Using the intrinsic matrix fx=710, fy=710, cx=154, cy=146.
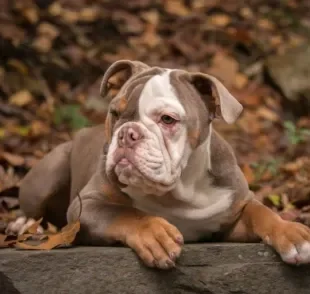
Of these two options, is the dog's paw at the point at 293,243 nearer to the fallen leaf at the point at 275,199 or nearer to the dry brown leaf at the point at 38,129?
the fallen leaf at the point at 275,199

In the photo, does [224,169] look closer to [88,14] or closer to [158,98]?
[158,98]

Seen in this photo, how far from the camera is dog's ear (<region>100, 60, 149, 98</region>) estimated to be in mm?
3441

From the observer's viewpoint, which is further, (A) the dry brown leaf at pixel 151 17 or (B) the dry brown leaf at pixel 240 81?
(A) the dry brown leaf at pixel 151 17

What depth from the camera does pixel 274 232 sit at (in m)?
3.05

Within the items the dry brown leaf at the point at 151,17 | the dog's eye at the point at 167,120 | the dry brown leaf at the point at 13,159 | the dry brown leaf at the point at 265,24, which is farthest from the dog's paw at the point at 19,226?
the dry brown leaf at the point at 265,24

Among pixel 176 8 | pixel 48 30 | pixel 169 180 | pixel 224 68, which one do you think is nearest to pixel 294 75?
pixel 224 68

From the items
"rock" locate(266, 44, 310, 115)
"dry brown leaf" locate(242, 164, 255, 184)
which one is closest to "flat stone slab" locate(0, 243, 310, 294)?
"dry brown leaf" locate(242, 164, 255, 184)

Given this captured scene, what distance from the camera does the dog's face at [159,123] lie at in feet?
9.68

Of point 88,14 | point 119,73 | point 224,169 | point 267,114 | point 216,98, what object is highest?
point 216,98

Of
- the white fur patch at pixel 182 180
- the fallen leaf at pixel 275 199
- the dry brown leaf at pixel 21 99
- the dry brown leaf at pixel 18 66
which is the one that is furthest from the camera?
the dry brown leaf at pixel 18 66

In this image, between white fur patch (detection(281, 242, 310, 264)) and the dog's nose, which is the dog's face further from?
white fur patch (detection(281, 242, 310, 264))

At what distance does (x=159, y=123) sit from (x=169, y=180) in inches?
9.8

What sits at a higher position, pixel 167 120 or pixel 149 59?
pixel 167 120

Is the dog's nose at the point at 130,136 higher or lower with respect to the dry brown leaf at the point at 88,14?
higher
